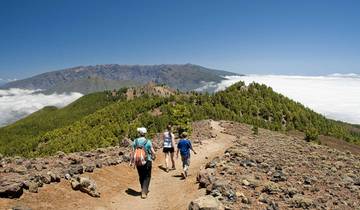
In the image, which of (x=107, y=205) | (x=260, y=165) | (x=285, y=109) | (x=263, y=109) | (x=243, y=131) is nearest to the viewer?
(x=107, y=205)

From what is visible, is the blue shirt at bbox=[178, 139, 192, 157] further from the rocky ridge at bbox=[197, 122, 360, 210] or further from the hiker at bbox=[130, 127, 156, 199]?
the hiker at bbox=[130, 127, 156, 199]

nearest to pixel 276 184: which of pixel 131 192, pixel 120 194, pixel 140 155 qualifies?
pixel 140 155

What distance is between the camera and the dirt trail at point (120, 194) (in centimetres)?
1627

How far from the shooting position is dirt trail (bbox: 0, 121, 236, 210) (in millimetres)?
16266

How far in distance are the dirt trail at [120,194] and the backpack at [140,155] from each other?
2040 millimetres

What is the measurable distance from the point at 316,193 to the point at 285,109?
12512cm

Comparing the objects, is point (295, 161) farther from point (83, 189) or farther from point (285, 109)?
point (285, 109)

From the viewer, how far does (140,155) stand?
1925cm

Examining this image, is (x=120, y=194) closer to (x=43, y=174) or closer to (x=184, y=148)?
(x=43, y=174)

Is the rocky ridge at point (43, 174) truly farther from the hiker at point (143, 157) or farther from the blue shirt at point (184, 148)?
the blue shirt at point (184, 148)

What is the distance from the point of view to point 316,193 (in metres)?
20.8

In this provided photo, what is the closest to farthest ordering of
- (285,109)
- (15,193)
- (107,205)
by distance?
(15,193)
(107,205)
(285,109)

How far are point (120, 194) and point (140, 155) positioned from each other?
2.82 metres

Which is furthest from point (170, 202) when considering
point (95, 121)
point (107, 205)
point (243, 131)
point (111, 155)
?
point (95, 121)
